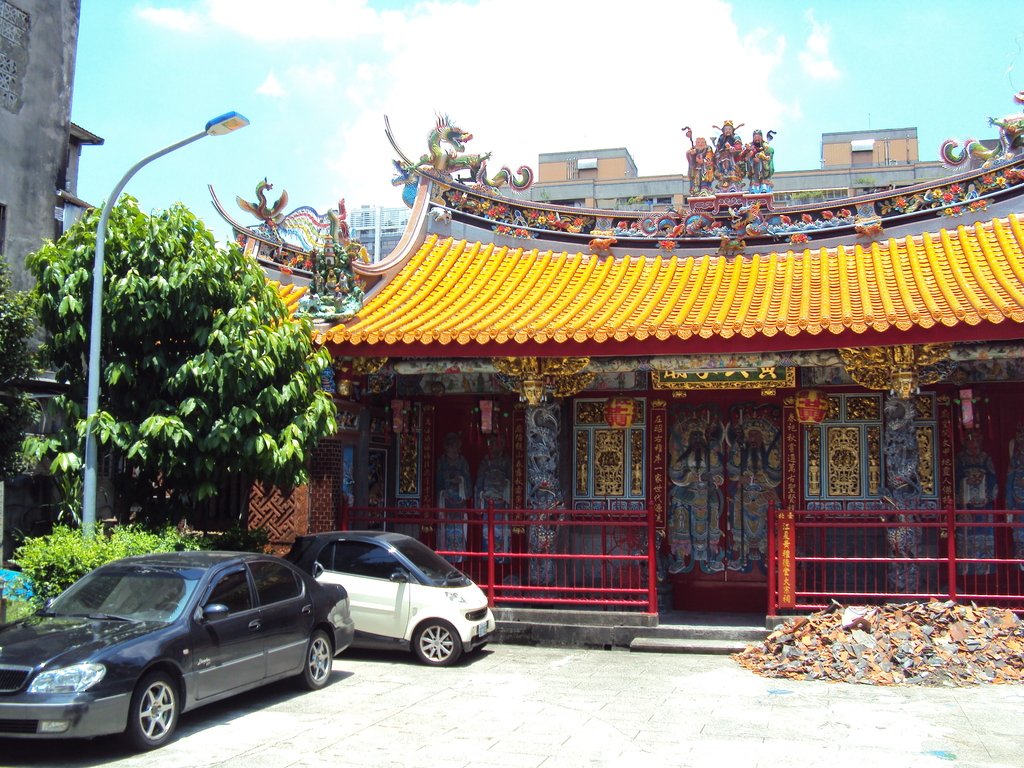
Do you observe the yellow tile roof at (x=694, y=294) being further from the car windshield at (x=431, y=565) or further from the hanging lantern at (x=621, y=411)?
the car windshield at (x=431, y=565)

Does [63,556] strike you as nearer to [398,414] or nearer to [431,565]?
[431,565]

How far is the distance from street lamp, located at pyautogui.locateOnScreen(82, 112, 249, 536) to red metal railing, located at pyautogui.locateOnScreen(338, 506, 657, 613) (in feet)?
12.8

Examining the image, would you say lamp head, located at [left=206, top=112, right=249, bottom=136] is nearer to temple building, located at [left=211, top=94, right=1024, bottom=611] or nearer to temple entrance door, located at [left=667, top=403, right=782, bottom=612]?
temple building, located at [left=211, top=94, right=1024, bottom=611]

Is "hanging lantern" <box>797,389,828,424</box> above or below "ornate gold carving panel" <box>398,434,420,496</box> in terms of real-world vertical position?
above

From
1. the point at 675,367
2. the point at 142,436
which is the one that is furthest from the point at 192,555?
the point at 675,367

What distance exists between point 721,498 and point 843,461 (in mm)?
1717

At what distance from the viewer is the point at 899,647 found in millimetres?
10438

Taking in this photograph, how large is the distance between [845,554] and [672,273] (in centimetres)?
456

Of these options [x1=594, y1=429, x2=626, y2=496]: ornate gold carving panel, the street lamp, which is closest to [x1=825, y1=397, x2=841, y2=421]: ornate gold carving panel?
[x1=594, y1=429, x2=626, y2=496]: ornate gold carving panel

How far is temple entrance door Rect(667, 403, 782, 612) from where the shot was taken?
14.3m

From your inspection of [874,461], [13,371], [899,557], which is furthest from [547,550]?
[13,371]

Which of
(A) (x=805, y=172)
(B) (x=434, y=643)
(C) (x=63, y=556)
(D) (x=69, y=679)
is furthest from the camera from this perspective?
(A) (x=805, y=172)

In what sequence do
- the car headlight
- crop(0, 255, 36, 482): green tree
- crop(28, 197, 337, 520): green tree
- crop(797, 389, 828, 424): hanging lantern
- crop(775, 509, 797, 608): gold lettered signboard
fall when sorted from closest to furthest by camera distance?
the car headlight
crop(28, 197, 337, 520): green tree
crop(0, 255, 36, 482): green tree
crop(775, 509, 797, 608): gold lettered signboard
crop(797, 389, 828, 424): hanging lantern

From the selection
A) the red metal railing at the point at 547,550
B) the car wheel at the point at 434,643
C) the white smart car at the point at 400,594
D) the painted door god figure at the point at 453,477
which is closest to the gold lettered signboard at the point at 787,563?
the red metal railing at the point at 547,550
